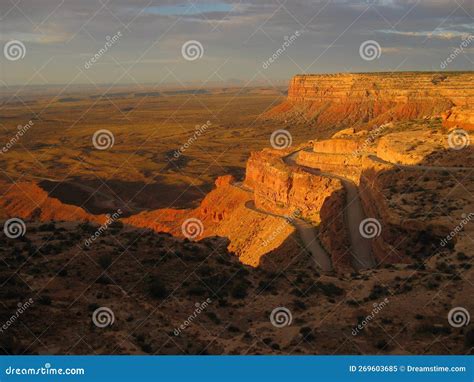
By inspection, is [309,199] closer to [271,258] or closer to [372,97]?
[271,258]

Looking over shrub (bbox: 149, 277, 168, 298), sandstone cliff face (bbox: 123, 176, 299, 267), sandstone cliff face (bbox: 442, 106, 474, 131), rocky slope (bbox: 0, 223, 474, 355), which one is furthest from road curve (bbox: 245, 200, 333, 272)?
sandstone cliff face (bbox: 442, 106, 474, 131)

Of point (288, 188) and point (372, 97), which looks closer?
point (288, 188)

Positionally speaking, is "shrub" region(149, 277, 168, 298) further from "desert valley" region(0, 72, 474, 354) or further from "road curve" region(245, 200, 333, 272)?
"road curve" region(245, 200, 333, 272)

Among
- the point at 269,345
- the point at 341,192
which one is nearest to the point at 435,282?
the point at 269,345

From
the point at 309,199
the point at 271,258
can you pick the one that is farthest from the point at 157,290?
the point at 309,199

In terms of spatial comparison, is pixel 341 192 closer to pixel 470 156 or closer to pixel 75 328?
pixel 470 156
